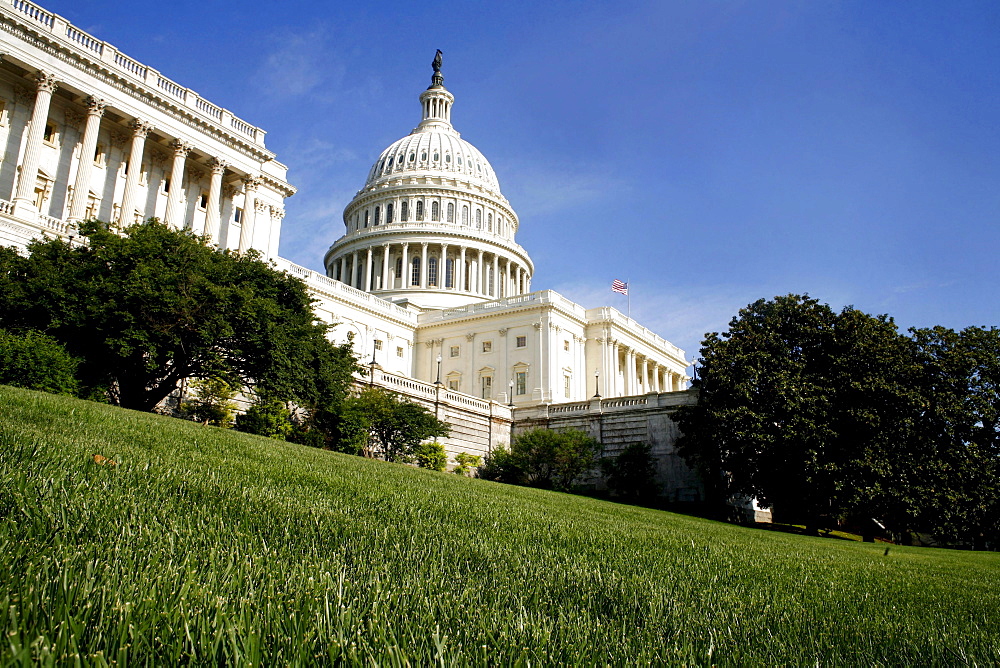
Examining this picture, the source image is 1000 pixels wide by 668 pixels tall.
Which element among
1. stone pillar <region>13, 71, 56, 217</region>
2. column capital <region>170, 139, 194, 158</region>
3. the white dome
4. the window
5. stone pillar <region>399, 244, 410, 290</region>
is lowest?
the window

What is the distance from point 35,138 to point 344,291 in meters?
31.7

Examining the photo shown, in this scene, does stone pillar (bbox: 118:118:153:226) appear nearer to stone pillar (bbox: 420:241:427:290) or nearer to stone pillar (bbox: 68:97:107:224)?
stone pillar (bbox: 68:97:107:224)

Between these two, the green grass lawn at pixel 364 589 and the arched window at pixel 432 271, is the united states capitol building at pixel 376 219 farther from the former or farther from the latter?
the green grass lawn at pixel 364 589

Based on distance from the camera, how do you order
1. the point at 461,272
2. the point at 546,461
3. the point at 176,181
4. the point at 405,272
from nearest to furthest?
the point at 546,461 < the point at 176,181 < the point at 405,272 < the point at 461,272

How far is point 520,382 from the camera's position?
65500 millimetres

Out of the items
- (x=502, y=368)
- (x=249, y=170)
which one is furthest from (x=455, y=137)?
(x=249, y=170)

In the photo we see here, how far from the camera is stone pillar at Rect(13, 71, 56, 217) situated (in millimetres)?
35500

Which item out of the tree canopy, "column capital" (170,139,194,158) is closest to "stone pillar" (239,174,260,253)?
"column capital" (170,139,194,158)

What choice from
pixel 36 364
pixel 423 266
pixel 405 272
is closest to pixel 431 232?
pixel 423 266

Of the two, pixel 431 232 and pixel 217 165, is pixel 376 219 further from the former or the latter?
pixel 217 165

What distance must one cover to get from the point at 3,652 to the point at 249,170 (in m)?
49.9

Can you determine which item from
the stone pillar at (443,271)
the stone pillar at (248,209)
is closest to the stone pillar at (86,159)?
the stone pillar at (248,209)

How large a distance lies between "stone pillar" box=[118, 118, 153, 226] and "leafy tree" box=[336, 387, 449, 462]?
1784 centimetres

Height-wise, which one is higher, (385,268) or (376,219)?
(376,219)
